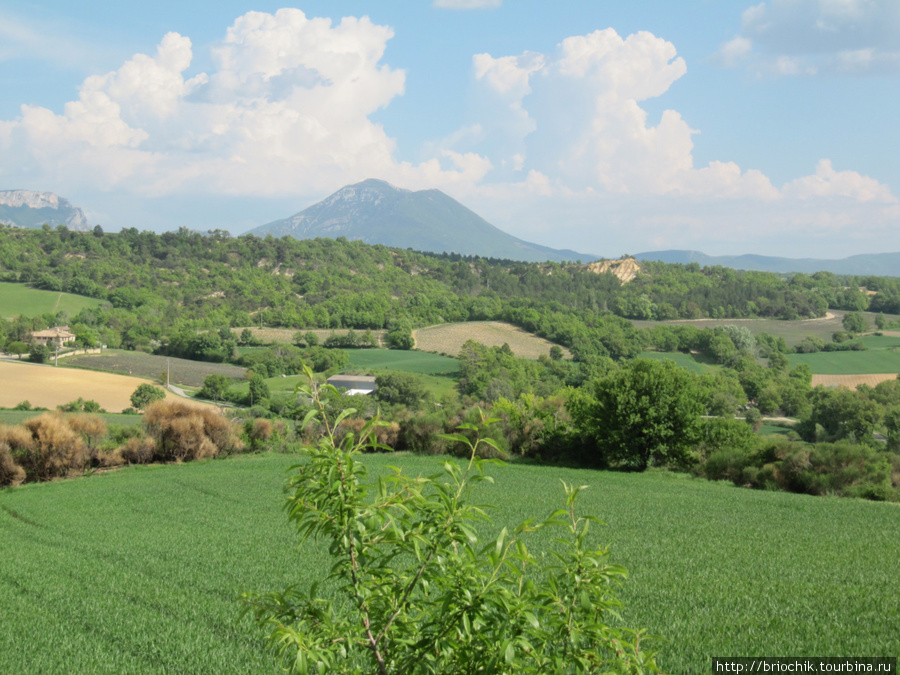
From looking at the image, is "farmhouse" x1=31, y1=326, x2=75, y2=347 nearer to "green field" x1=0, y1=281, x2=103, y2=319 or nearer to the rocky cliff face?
"green field" x1=0, y1=281, x2=103, y2=319

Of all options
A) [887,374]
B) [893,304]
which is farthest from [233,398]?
[893,304]

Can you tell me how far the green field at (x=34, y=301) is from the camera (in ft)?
310

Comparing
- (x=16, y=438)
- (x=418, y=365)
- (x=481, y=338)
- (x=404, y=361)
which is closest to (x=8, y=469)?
(x=16, y=438)

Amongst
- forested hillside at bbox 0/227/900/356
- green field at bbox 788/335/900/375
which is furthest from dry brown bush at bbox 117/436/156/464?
green field at bbox 788/335/900/375

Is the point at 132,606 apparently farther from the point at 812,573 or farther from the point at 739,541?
the point at 739,541

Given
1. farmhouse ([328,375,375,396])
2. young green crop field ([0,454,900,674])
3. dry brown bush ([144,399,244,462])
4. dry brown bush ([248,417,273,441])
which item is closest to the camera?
young green crop field ([0,454,900,674])

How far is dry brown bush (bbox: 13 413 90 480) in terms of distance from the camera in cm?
2552

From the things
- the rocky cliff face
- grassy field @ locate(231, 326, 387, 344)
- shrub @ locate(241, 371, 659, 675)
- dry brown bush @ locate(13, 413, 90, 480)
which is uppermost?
the rocky cliff face

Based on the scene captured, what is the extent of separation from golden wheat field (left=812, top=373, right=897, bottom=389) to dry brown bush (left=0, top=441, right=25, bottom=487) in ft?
268

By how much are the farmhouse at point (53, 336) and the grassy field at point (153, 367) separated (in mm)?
6542

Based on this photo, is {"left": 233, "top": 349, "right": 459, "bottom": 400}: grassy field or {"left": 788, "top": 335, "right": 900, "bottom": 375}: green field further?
{"left": 788, "top": 335, "right": 900, "bottom": 375}: green field

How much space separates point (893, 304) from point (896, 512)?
465 feet

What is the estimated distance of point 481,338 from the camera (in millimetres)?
104500

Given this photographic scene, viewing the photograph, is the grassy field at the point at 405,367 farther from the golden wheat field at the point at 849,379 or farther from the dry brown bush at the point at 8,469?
the golden wheat field at the point at 849,379
